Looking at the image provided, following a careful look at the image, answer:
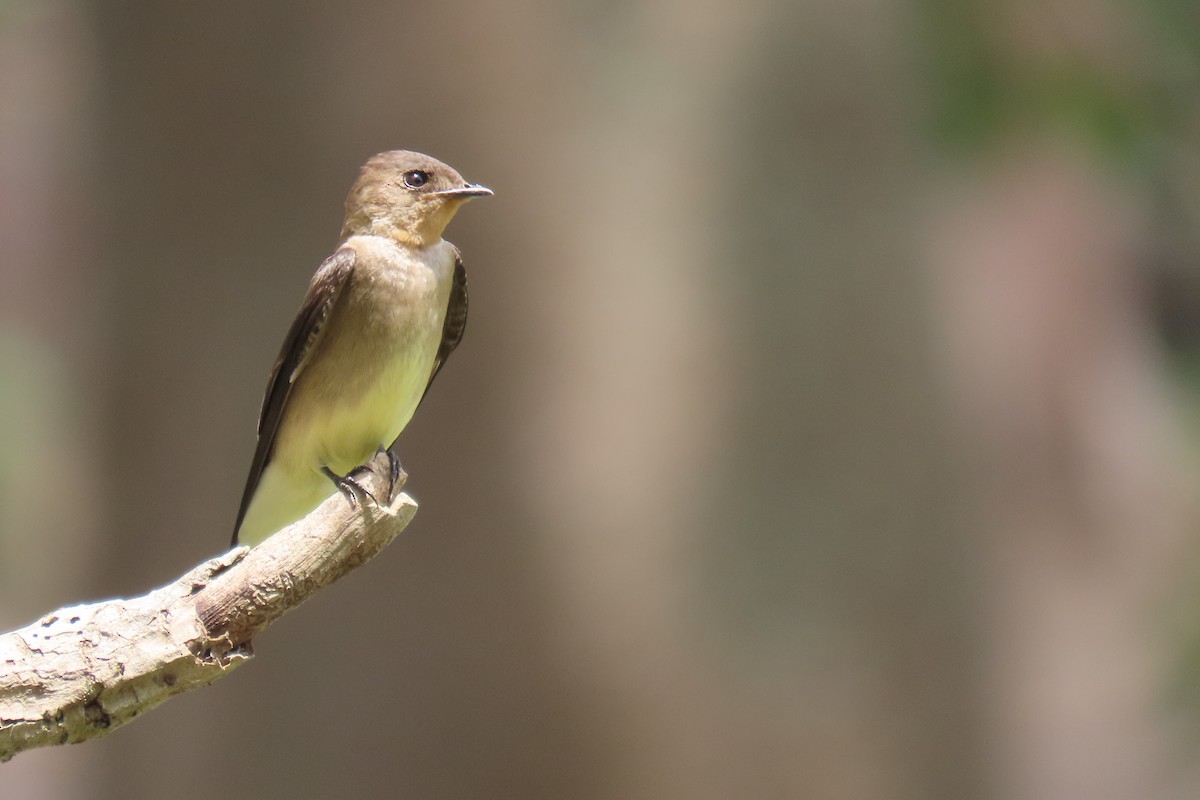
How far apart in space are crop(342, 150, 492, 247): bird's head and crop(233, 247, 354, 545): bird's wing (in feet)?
0.35

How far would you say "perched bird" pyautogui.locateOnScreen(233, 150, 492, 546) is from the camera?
290 cm

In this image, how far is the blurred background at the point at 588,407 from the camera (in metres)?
5.26

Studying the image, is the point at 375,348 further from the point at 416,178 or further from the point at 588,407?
the point at 588,407

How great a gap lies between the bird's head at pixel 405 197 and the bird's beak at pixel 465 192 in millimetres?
25


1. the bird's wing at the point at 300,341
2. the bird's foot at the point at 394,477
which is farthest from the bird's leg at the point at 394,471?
the bird's wing at the point at 300,341

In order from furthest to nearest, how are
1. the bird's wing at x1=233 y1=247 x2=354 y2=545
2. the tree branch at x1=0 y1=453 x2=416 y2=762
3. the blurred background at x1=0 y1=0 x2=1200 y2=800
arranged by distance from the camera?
the blurred background at x1=0 y1=0 x2=1200 y2=800, the bird's wing at x1=233 y1=247 x2=354 y2=545, the tree branch at x1=0 y1=453 x2=416 y2=762

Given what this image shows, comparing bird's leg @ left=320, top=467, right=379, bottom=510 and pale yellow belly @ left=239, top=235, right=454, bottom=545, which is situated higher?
pale yellow belly @ left=239, top=235, right=454, bottom=545

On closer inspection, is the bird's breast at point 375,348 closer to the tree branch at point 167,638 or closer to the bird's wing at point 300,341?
the bird's wing at point 300,341

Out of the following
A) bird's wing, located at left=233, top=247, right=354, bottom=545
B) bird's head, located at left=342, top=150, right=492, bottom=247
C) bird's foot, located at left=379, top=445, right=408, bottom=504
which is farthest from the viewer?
bird's wing, located at left=233, top=247, right=354, bottom=545

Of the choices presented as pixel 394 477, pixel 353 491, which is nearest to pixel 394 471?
pixel 394 477

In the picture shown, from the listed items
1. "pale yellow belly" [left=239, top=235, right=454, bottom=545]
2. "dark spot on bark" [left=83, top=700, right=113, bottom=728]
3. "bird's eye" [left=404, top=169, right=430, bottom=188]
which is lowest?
"dark spot on bark" [left=83, top=700, right=113, bottom=728]

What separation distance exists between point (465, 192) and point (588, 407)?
108 inches

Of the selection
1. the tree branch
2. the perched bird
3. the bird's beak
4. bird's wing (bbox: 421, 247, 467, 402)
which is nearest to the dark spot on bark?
the tree branch

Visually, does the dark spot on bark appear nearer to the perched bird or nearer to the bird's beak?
the perched bird
